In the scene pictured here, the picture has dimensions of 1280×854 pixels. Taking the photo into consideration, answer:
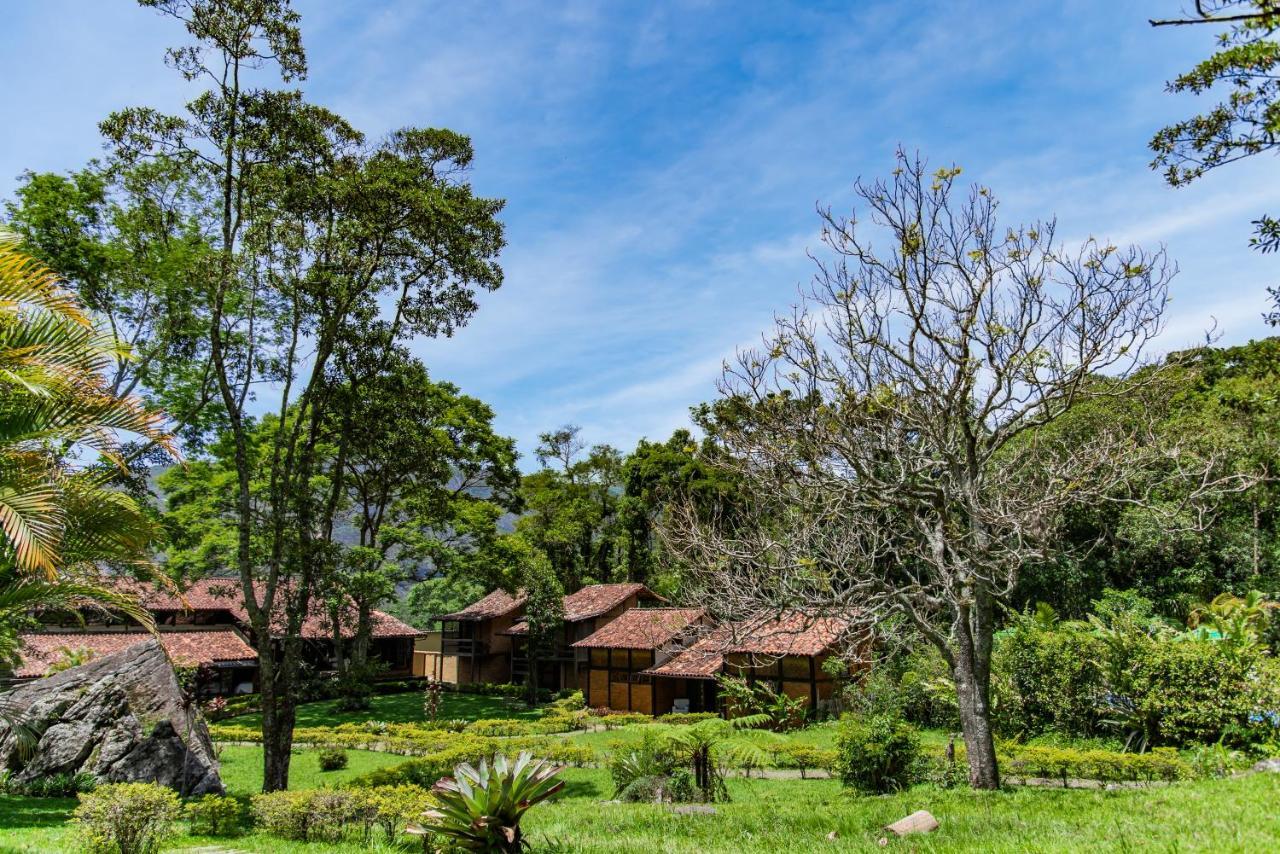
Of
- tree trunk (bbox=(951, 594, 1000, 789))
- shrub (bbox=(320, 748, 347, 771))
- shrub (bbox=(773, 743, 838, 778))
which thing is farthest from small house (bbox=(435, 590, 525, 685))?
tree trunk (bbox=(951, 594, 1000, 789))

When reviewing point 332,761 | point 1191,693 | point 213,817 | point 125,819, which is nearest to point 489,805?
point 125,819

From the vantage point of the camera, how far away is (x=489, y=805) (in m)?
6.23

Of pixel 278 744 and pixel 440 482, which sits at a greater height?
pixel 440 482

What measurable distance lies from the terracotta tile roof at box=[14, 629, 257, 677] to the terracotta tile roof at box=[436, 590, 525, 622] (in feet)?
36.3

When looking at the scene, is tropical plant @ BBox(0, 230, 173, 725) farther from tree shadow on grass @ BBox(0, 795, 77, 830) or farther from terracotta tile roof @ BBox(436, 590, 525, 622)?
terracotta tile roof @ BBox(436, 590, 525, 622)

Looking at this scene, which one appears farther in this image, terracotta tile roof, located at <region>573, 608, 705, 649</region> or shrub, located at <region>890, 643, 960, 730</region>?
terracotta tile roof, located at <region>573, 608, 705, 649</region>

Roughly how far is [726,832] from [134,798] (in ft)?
21.2

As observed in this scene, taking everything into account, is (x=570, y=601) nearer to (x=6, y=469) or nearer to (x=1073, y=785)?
(x=1073, y=785)

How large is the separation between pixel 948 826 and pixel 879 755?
660 centimetres

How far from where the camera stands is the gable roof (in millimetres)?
35812

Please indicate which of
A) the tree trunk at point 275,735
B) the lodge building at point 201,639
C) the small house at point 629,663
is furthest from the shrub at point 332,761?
the small house at point 629,663

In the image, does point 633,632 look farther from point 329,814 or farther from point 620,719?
point 329,814

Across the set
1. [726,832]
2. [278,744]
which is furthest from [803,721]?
[726,832]

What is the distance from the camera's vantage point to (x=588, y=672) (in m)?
34.0
